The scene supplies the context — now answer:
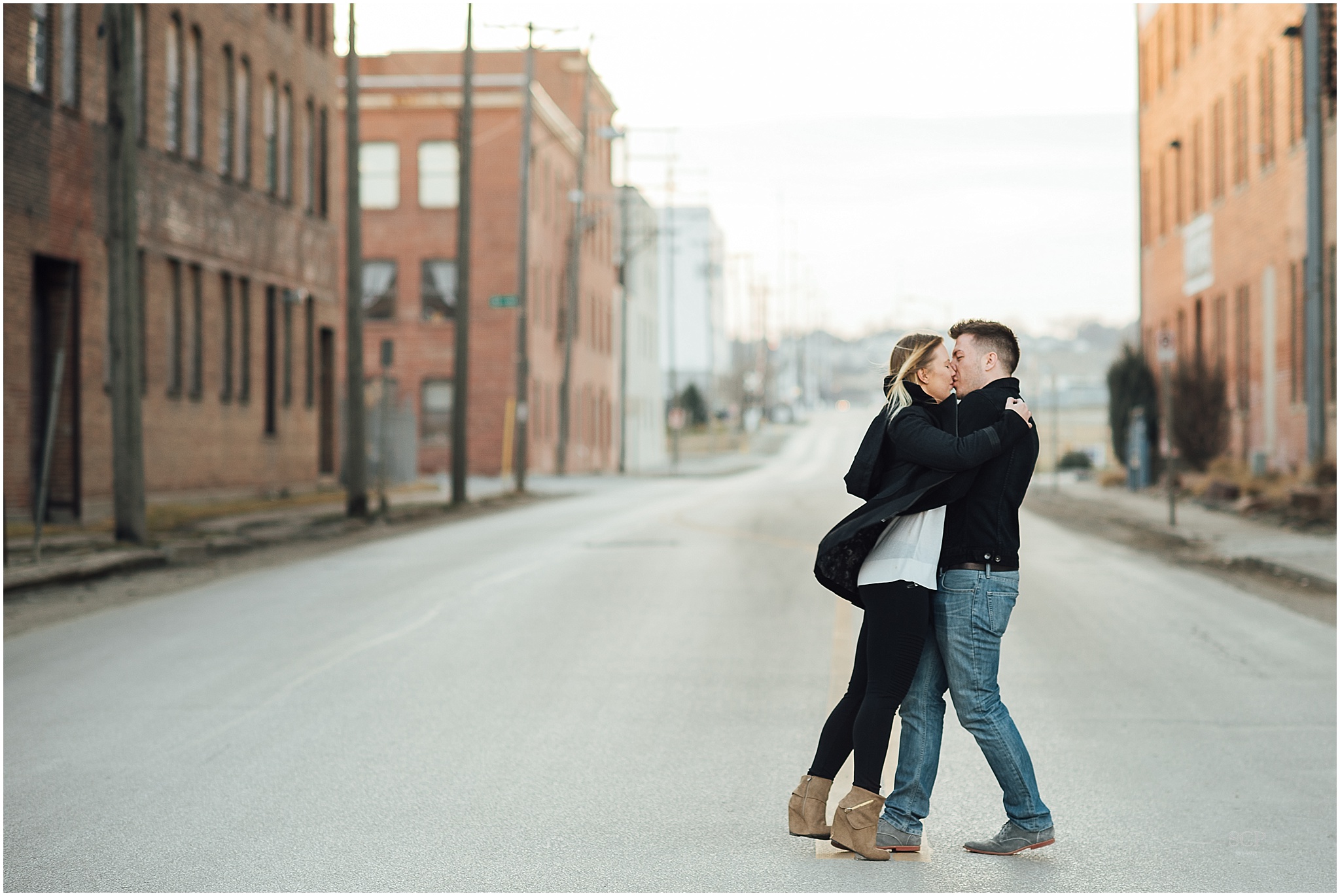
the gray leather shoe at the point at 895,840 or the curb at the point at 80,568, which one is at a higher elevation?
the curb at the point at 80,568

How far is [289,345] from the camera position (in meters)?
34.2

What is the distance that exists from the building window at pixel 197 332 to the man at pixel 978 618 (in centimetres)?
2492

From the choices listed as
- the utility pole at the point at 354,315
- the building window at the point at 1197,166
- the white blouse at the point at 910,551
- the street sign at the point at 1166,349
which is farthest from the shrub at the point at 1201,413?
the white blouse at the point at 910,551

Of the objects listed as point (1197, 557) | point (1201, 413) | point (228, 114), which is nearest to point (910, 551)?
point (1197, 557)

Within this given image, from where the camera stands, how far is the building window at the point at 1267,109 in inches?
1210

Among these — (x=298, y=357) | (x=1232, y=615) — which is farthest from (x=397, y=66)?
(x=1232, y=615)

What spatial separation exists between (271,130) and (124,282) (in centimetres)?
1470

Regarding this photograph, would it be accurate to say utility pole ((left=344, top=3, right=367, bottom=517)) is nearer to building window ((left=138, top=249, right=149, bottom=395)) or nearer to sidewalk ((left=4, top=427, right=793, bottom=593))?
sidewalk ((left=4, top=427, right=793, bottom=593))

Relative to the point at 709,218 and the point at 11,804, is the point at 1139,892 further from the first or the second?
the point at 709,218

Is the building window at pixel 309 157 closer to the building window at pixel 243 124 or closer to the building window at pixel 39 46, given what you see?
the building window at pixel 243 124

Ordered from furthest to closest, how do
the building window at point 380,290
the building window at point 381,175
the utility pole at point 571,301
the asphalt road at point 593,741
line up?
the building window at point 381,175 < the building window at point 380,290 < the utility pole at point 571,301 < the asphalt road at point 593,741

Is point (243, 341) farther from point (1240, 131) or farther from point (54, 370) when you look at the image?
point (1240, 131)

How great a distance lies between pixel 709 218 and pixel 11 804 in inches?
4823

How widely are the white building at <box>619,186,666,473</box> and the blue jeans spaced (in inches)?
2516
